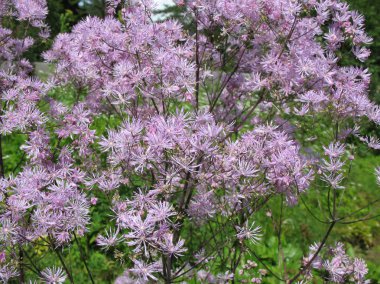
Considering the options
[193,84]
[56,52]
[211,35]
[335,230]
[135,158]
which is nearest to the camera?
[135,158]

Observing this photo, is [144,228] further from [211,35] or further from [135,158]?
[211,35]

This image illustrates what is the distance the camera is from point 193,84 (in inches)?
94.3

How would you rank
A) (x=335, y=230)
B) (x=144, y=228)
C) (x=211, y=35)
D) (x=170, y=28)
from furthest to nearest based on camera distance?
(x=335, y=230), (x=211, y=35), (x=170, y=28), (x=144, y=228)

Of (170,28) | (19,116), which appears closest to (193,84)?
(170,28)

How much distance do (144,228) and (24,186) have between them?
0.65m

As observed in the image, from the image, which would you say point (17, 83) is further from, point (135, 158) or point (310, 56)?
point (310, 56)

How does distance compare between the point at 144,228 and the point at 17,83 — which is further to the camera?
the point at 17,83

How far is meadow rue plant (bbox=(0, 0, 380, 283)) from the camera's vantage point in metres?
2.08

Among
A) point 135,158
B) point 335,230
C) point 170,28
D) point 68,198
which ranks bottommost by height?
point 335,230

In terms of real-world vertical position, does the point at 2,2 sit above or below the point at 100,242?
above

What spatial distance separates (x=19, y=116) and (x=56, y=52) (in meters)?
0.71

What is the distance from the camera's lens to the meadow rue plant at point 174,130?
2.08m

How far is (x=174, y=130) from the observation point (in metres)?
1.99

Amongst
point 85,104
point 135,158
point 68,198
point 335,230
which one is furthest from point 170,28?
point 335,230
